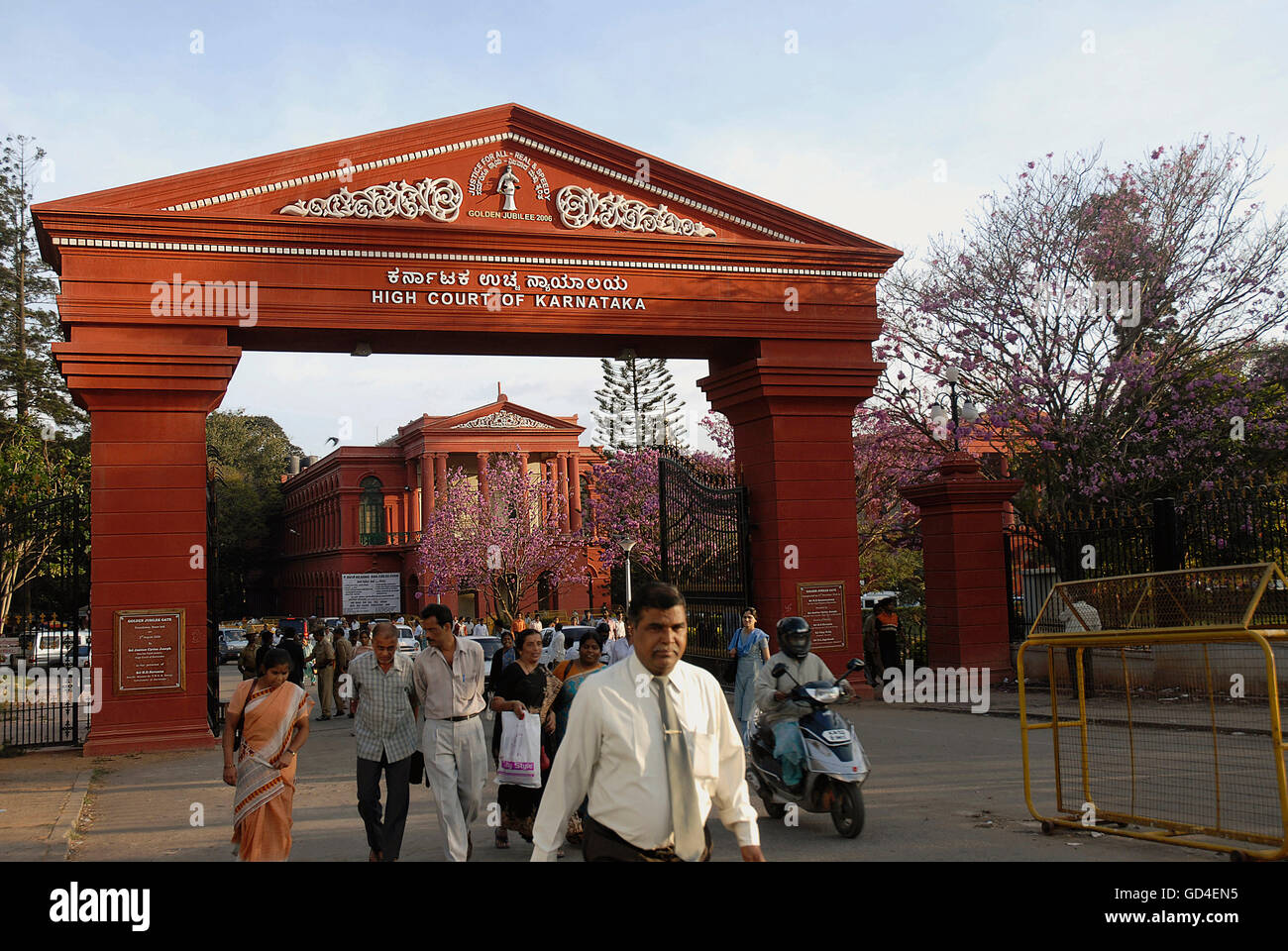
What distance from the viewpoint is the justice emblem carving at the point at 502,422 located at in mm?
49281

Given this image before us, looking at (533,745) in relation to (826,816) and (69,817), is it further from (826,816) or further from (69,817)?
(69,817)

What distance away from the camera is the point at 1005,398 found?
19781 millimetres

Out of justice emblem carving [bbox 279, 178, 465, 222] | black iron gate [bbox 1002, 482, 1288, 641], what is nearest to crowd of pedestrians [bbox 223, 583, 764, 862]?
justice emblem carving [bbox 279, 178, 465, 222]

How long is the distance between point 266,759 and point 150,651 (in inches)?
306

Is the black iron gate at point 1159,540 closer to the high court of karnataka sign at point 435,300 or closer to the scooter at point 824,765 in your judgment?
the high court of karnataka sign at point 435,300

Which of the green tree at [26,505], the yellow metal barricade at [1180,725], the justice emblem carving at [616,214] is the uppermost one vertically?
the justice emblem carving at [616,214]

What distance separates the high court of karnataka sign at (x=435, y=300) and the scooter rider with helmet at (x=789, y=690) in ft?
21.5

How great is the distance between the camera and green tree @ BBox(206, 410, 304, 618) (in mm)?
63031

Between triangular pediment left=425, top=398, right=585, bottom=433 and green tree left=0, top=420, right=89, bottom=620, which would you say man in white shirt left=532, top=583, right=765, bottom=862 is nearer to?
green tree left=0, top=420, right=89, bottom=620

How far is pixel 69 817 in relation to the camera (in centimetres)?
883

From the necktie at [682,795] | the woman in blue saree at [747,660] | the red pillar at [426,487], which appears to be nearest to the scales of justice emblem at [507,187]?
the woman in blue saree at [747,660]

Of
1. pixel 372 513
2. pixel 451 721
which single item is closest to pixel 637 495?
pixel 372 513

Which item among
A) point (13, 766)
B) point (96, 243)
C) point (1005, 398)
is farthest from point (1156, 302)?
point (13, 766)
